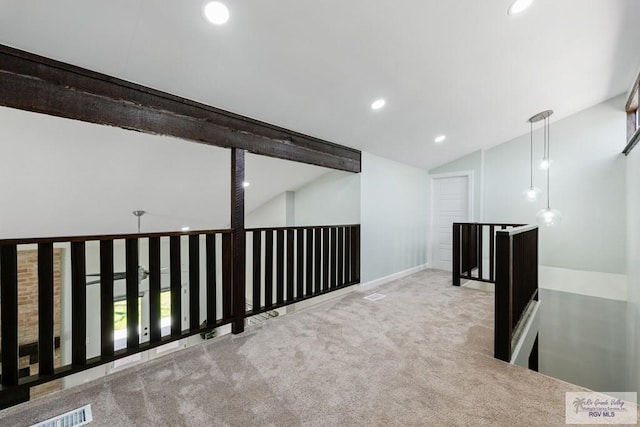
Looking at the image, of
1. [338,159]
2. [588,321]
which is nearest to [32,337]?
[338,159]

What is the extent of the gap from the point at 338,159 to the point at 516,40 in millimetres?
2163

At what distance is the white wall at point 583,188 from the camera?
4250 mm

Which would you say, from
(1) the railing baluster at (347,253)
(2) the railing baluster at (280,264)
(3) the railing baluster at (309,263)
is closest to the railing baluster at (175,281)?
(2) the railing baluster at (280,264)

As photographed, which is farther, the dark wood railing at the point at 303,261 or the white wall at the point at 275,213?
the white wall at the point at 275,213

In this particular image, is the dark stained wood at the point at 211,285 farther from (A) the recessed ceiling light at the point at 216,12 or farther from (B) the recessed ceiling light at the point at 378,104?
(B) the recessed ceiling light at the point at 378,104

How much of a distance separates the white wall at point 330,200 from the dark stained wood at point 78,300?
3.18 metres

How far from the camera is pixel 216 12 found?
168 cm

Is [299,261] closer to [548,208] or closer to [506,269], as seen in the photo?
[506,269]

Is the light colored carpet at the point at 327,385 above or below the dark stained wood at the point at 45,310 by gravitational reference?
below

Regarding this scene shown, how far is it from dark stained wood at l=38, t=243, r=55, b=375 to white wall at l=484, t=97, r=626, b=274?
244 inches

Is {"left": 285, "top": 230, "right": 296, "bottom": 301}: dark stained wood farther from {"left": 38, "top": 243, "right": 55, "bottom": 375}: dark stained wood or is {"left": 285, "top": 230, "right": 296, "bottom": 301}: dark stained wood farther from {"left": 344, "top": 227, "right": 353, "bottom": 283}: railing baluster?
{"left": 38, "top": 243, "right": 55, "bottom": 375}: dark stained wood

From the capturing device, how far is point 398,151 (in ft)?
15.0

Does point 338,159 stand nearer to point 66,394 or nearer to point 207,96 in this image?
point 207,96

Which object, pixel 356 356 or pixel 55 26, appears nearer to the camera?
pixel 55 26
